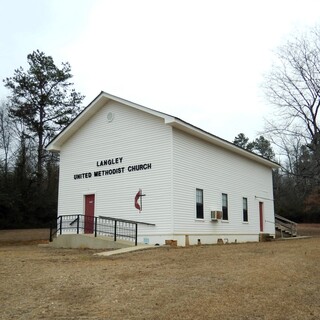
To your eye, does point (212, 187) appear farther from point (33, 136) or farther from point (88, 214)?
point (33, 136)

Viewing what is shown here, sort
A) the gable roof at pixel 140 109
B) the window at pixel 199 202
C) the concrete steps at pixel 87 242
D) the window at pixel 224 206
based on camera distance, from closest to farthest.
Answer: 1. the concrete steps at pixel 87 242
2. the gable roof at pixel 140 109
3. the window at pixel 199 202
4. the window at pixel 224 206

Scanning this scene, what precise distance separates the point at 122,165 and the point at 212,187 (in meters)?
4.95

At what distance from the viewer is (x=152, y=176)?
2030 centimetres

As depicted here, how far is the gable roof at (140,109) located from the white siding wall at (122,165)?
1.08ft

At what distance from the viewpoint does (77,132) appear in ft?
80.7

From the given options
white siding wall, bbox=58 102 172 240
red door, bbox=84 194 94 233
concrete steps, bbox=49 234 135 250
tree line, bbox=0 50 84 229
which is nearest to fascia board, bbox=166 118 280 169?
white siding wall, bbox=58 102 172 240

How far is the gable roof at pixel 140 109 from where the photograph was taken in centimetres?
1983

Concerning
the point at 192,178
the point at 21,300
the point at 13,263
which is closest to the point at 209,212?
the point at 192,178

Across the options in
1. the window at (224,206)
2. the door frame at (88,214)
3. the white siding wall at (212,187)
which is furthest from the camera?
the window at (224,206)

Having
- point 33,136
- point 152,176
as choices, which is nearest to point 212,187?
point 152,176

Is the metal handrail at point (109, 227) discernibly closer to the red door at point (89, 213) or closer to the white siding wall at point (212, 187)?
the red door at point (89, 213)

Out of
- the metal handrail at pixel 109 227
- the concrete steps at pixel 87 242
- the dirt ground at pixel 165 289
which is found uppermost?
the metal handrail at pixel 109 227

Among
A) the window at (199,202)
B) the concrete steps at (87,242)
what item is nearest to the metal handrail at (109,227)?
the concrete steps at (87,242)

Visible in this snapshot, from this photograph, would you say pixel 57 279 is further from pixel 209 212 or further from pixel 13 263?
pixel 209 212
